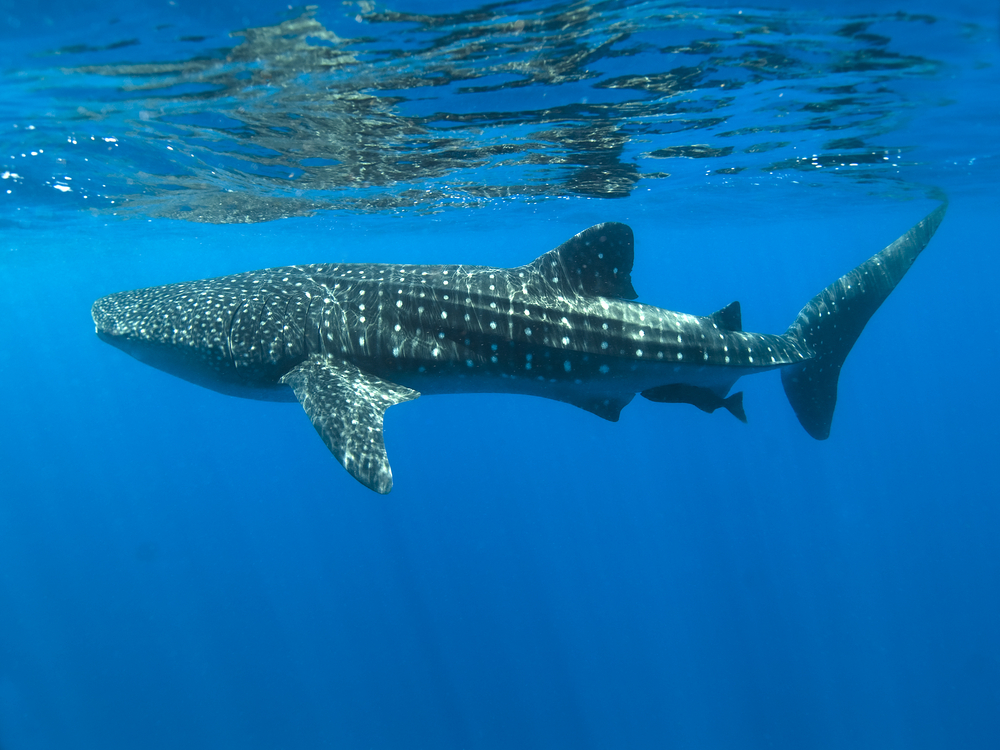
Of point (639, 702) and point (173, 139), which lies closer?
point (173, 139)

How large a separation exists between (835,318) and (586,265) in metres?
4.34

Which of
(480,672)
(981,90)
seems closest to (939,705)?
(480,672)

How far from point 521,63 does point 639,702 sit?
30.4m

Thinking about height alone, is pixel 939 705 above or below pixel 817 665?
below

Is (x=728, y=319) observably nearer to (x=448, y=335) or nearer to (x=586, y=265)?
(x=586, y=265)

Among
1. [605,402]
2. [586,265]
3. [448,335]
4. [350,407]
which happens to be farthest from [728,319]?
[350,407]

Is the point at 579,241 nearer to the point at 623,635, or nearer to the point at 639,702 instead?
the point at 639,702

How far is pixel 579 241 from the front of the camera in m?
6.56

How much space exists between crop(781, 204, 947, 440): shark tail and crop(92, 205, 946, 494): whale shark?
145 centimetres

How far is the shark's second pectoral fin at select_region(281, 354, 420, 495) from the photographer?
187 inches

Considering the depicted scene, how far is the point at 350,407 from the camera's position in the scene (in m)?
5.31

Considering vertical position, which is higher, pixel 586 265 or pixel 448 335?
pixel 586 265

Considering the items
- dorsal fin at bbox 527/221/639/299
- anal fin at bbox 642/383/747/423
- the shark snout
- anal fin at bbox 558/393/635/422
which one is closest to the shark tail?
anal fin at bbox 642/383/747/423

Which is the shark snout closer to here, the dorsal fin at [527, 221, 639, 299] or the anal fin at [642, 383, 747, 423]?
the dorsal fin at [527, 221, 639, 299]
